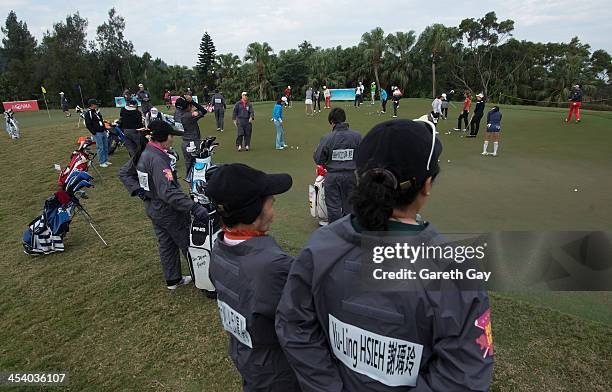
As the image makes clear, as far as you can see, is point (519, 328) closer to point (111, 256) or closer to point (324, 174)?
point (324, 174)

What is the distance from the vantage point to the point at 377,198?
1.38 metres

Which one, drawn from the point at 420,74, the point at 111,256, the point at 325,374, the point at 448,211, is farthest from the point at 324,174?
the point at 420,74

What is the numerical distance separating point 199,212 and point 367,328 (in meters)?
3.23

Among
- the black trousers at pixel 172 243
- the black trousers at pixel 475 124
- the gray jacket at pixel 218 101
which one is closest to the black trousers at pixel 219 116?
the gray jacket at pixel 218 101

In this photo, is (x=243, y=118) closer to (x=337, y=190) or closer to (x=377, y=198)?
(x=337, y=190)

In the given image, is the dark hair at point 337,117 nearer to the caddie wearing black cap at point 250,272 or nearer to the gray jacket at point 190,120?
the caddie wearing black cap at point 250,272

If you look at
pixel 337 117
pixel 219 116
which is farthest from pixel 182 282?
pixel 219 116

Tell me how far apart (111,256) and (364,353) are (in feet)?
18.3

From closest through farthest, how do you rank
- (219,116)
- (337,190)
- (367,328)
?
(367,328) < (337,190) < (219,116)

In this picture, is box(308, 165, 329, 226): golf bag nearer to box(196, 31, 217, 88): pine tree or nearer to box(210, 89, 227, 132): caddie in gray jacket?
box(210, 89, 227, 132): caddie in gray jacket

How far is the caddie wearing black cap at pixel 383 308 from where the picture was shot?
52.2 inches

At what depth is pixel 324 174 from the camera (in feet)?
20.7

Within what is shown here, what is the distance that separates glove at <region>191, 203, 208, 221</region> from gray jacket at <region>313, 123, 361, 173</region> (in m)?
2.03

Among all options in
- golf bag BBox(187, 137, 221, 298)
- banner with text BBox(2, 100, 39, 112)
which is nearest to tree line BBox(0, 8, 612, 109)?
banner with text BBox(2, 100, 39, 112)
